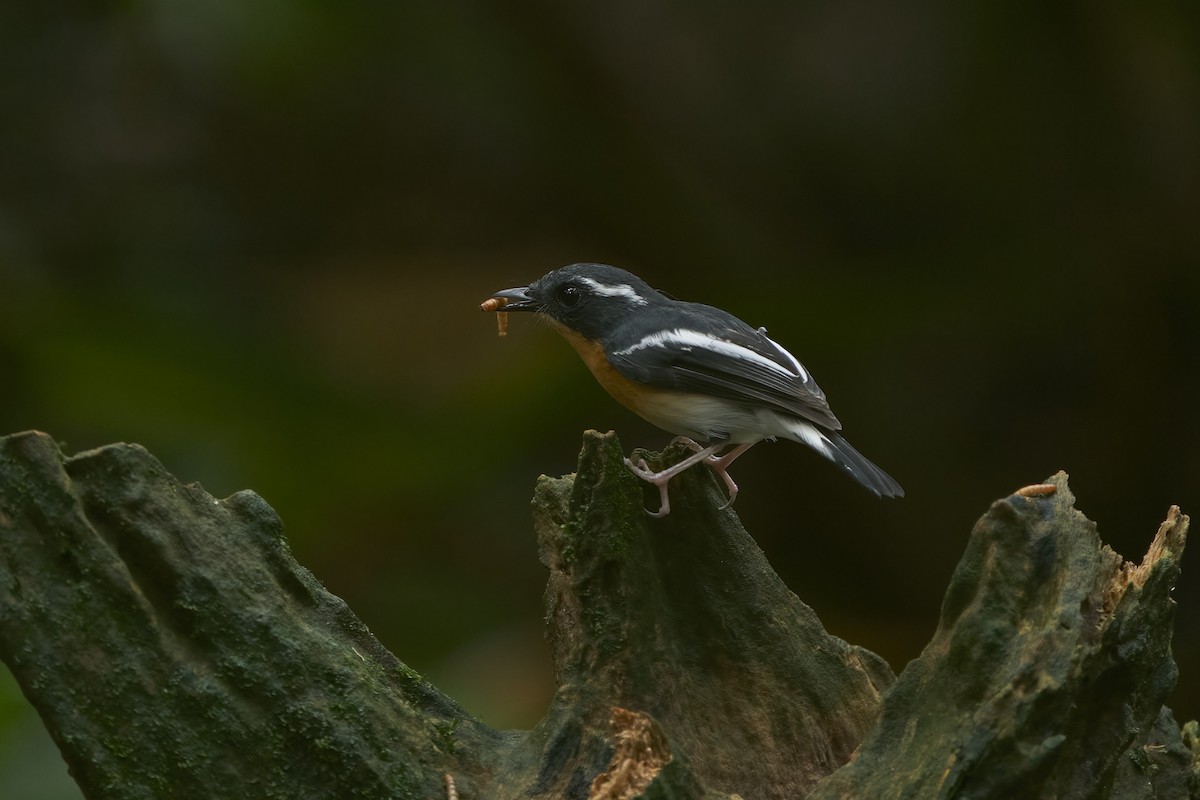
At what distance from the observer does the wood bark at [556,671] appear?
267 centimetres

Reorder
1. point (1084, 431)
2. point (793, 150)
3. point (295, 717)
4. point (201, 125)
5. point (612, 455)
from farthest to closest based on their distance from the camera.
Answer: point (201, 125)
point (793, 150)
point (1084, 431)
point (612, 455)
point (295, 717)

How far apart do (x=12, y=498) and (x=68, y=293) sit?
467 cm

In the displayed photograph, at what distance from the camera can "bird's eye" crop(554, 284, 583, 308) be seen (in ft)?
14.3

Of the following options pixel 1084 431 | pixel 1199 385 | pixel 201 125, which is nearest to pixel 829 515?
pixel 1084 431

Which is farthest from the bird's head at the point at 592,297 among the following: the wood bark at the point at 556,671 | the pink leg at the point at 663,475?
the wood bark at the point at 556,671

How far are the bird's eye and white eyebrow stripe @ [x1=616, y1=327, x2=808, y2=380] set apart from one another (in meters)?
0.36

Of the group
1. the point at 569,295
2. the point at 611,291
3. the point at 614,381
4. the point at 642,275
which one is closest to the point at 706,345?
the point at 614,381

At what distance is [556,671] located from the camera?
3250 mm

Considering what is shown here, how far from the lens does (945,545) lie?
23.0ft

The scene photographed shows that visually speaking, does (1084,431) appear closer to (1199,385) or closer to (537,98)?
(1199,385)

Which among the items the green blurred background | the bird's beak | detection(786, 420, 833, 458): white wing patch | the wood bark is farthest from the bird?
the green blurred background

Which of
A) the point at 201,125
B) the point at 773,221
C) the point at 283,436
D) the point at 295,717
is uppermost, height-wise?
the point at 201,125

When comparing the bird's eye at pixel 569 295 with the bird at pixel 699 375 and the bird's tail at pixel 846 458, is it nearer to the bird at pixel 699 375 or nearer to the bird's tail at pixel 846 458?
the bird at pixel 699 375

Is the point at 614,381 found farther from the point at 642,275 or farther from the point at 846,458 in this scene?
the point at 642,275
